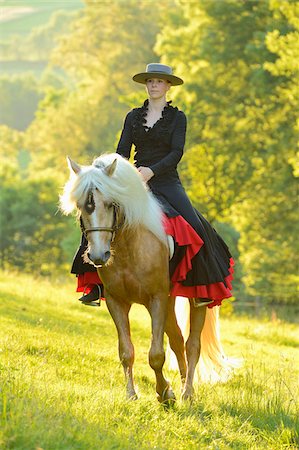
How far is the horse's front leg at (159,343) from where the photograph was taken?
24.4 ft

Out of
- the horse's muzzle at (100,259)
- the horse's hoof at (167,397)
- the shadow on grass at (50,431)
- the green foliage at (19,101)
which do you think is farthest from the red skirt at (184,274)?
the green foliage at (19,101)

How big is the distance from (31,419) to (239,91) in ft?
86.4

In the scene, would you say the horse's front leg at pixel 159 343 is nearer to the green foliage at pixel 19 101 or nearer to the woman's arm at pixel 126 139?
the woman's arm at pixel 126 139

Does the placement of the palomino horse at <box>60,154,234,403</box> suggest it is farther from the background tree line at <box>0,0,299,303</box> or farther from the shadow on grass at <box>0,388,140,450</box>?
the background tree line at <box>0,0,299,303</box>

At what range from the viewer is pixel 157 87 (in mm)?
8367

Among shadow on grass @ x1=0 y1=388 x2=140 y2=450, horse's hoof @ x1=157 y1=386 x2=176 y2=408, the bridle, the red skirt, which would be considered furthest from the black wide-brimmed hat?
shadow on grass @ x1=0 y1=388 x2=140 y2=450

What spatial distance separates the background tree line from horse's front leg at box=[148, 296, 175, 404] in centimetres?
1328

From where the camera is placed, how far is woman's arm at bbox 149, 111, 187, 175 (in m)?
8.02

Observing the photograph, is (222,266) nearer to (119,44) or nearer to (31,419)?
(31,419)

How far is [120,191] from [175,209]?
1.23 m

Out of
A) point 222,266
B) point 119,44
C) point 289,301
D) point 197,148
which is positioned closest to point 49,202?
point 119,44

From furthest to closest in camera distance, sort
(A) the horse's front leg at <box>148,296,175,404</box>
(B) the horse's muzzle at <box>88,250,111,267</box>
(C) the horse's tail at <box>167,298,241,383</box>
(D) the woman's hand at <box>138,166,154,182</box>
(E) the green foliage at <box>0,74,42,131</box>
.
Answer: (E) the green foliage at <box>0,74,42,131</box>
(C) the horse's tail at <box>167,298,241,383</box>
(D) the woman's hand at <box>138,166,154,182</box>
(A) the horse's front leg at <box>148,296,175,404</box>
(B) the horse's muzzle at <box>88,250,111,267</box>

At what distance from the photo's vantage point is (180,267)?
8062 millimetres

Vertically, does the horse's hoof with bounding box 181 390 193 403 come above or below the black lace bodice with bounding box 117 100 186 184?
below
